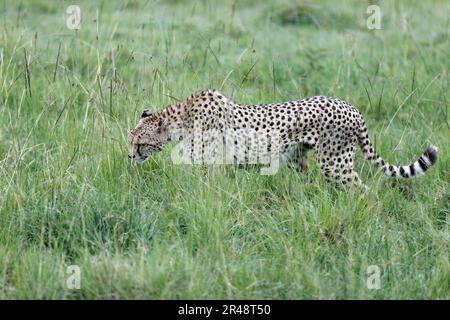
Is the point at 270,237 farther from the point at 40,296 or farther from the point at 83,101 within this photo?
the point at 83,101

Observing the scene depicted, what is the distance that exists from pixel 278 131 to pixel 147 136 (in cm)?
75

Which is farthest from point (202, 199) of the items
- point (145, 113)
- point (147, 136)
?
point (145, 113)

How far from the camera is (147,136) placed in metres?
5.36

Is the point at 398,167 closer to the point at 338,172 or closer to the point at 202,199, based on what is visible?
the point at 338,172

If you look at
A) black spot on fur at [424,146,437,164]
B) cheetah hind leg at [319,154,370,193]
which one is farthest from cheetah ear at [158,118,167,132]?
black spot on fur at [424,146,437,164]

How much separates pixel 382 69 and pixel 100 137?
107 inches

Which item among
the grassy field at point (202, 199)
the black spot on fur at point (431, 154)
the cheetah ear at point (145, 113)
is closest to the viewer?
the grassy field at point (202, 199)

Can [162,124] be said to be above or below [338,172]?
above

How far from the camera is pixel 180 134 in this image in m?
5.48

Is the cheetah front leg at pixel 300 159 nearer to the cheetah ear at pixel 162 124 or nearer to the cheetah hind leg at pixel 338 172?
the cheetah hind leg at pixel 338 172

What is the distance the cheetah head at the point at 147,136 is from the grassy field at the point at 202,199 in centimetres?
6

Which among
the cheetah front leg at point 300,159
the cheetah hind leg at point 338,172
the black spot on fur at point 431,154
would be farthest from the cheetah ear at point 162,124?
the black spot on fur at point 431,154

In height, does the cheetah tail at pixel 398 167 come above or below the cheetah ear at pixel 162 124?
below

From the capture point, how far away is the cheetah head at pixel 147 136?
208 inches
